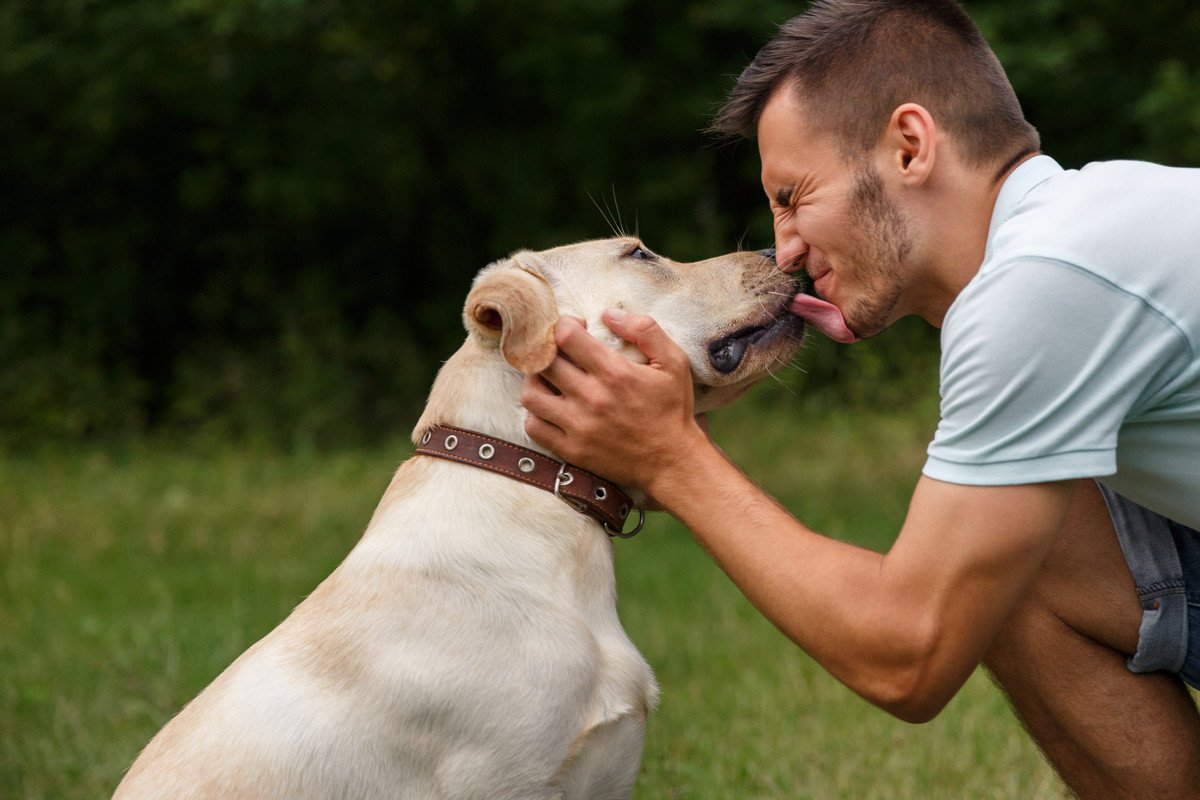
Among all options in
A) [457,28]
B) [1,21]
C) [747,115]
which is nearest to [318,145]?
[457,28]

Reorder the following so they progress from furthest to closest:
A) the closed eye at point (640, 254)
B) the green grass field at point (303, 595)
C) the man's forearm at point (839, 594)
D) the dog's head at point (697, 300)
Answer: the green grass field at point (303, 595), the closed eye at point (640, 254), the dog's head at point (697, 300), the man's forearm at point (839, 594)

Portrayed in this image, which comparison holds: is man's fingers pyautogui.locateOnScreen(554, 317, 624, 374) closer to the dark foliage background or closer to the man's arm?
the man's arm

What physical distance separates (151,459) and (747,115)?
8.16m

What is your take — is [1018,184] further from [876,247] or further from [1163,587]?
[1163,587]

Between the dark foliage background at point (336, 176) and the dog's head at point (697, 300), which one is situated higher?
the dog's head at point (697, 300)

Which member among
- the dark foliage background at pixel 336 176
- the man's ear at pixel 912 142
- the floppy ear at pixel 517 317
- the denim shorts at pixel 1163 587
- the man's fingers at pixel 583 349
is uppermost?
the man's ear at pixel 912 142

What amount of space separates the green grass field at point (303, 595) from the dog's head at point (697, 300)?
0.57 meters

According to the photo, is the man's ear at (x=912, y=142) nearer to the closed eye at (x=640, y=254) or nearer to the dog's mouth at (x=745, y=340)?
the dog's mouth at (x=745, y=340)

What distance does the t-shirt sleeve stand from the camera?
2.22 metres

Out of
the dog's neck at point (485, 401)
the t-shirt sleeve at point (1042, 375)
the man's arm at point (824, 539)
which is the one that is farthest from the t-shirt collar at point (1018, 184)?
the dog's neck at point (485, 401)

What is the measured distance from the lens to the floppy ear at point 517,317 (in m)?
2.72

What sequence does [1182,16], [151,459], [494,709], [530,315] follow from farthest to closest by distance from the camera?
[1182,16], [151,459], [530,315], [494,709]

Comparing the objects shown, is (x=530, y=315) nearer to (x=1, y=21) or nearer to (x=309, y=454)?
(x=309, y=454)

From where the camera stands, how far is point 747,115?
315 centimetres
